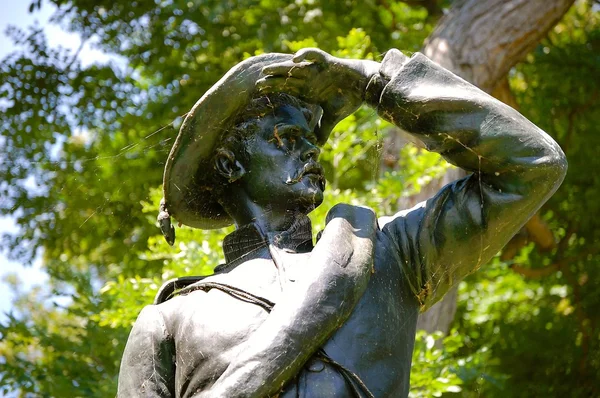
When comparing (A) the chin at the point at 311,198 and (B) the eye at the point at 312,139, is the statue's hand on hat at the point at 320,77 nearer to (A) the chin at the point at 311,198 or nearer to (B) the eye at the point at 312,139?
(B) the eye at the point at 312,139

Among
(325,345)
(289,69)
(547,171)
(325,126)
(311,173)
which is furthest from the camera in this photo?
(325,126)

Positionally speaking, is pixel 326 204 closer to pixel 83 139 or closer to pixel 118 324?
pixel 118 324

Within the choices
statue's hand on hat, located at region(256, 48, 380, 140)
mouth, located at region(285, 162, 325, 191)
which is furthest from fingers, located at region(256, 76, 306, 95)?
mouth, located at region(285, 162, 325, 191)

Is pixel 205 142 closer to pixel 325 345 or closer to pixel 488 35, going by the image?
pixel 325 345

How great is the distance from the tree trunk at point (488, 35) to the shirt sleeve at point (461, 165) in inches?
209

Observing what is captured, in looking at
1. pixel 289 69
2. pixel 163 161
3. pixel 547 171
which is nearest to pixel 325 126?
pixel 289 69

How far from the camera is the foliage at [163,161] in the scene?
8.78 m

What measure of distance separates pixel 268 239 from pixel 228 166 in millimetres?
301

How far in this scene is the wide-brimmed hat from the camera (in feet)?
12.2

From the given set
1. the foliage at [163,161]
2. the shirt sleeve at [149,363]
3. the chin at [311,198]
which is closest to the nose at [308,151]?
the chin at [311,198]

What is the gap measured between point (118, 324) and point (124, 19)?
12.2ft

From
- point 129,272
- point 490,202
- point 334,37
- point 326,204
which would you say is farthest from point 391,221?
point 334,37

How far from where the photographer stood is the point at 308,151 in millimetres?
3771

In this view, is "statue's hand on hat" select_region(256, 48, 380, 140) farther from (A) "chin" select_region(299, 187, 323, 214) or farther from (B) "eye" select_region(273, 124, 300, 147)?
(A) "chin" select_region(299, 187, 323, 214)
